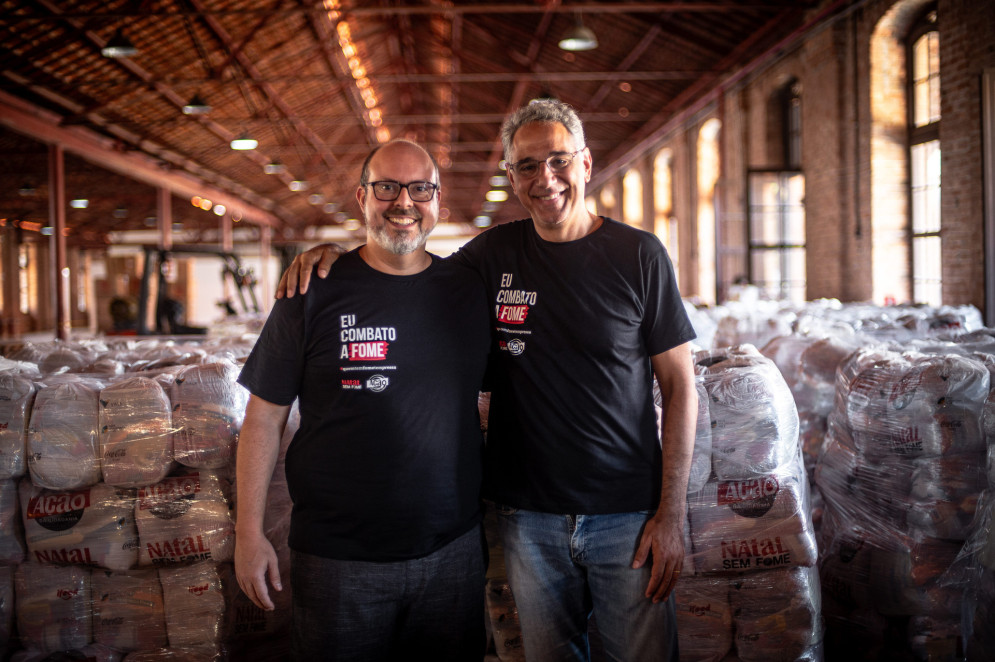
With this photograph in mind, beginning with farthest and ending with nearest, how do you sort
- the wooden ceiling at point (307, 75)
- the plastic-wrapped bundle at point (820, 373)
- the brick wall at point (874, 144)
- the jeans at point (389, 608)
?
the wooden ceiling at point (307, 75), the brick wall at point (874, 144), the plastic-wrapped bundle at point (820, 373), the jeans at point (389, 608)

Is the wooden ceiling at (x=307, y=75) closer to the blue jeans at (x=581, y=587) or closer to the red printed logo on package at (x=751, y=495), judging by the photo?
the red printed logo on package at (x=751, y=495)

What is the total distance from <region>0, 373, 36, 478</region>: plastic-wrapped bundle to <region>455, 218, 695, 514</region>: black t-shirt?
1984 mm

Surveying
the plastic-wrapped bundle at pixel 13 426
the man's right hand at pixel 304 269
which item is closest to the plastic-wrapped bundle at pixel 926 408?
the man's right hand at pixel 304 269

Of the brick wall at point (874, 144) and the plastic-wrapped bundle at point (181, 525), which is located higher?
the brick wall at point (874, 144)

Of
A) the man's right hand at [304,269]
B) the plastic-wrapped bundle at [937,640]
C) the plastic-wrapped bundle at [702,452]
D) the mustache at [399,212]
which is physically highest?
the mustache at [399,212]

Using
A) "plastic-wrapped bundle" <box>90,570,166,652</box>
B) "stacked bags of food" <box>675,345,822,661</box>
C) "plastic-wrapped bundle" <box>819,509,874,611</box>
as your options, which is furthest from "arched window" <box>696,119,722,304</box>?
"plastic-wrapped bundle" <box>90,570,166,652</box>

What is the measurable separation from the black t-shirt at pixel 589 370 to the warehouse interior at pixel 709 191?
79 centimetres

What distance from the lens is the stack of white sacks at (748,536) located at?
255cm

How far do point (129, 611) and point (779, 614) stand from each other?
256 centimetres

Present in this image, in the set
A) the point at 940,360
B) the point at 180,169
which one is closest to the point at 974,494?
the point at 940,360

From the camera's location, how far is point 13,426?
2.65 meters

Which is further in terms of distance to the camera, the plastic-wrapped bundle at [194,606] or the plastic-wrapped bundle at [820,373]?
the plastic-wrapped bundle at [820,373]

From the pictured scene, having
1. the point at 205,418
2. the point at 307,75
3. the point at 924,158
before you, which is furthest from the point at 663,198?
the point at 205,418

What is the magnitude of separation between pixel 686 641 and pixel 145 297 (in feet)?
27.7
